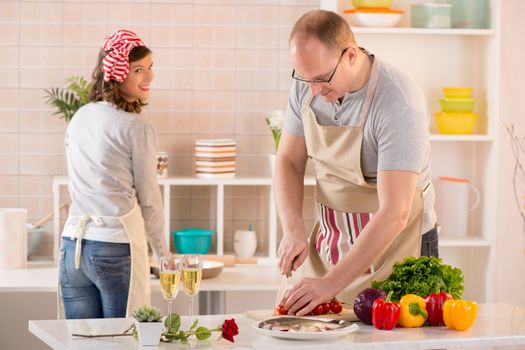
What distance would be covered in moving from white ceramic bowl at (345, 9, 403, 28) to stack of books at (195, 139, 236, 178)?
82cm

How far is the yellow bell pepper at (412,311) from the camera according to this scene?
246 cm

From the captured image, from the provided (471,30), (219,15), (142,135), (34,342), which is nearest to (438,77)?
(471,30)

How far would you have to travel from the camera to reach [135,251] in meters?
3.61

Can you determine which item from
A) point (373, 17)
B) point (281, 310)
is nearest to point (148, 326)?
point (281, 310)

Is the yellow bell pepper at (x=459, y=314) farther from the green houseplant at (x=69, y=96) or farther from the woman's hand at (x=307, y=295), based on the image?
the green houseplant at (x=69, y=96)

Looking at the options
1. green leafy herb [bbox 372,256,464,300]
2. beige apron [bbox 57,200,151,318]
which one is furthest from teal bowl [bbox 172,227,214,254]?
green leafy herb [bbox 372,256,464,300]

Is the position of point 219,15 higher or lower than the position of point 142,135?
higher

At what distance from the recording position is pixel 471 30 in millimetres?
4227

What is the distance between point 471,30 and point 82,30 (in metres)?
1.82

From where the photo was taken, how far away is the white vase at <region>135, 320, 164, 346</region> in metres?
2.26

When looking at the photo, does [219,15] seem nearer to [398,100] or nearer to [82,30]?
[82,30]

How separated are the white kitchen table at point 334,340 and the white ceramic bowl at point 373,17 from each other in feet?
6.27

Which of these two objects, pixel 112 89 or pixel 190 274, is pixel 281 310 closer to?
pixel 190 274

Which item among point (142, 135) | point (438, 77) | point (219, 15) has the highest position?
point (219, 15)
